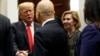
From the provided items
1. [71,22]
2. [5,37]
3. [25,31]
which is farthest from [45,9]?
[71,22]

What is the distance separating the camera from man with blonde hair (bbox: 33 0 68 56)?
284 centimetres

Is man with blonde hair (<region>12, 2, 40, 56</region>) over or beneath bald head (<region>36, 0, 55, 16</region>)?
beneath

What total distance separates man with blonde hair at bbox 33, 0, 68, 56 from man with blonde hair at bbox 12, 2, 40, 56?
77cm

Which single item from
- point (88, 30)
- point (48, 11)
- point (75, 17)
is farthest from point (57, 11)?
point (88, 30)

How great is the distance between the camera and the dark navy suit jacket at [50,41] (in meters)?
2.83

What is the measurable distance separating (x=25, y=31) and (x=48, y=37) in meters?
1.07

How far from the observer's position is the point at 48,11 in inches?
118

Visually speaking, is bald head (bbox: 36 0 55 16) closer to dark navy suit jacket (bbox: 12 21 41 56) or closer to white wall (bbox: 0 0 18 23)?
dark navy suit jacket (bbox: 12 21 41 56)

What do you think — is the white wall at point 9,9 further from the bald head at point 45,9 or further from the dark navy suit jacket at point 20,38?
the bald head at point 45,9

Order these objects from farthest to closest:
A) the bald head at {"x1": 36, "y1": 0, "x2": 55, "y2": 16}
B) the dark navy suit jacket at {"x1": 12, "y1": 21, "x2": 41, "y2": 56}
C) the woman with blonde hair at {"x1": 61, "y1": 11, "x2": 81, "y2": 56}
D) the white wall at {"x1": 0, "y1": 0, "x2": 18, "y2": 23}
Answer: the white wall at {"x1": 0, "y1": 0, "x2": 18, "y2": 23}
the woman with blonde hair at {"x1": 61, "y1": 11, "x2": 81, "y2": 56}
the dark navy suit jacket at {"x1": 12, "y1": 21, "x2": 41, "y2": 56}
the bald head at {"x1": 36, "y1": 0, "x2": 55, "y2": 16}

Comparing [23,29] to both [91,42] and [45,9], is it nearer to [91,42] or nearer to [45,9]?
[45,9]

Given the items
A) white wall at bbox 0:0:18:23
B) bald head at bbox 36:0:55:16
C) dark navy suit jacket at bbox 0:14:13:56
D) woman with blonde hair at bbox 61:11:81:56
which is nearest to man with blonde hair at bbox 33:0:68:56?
bald head at bbox 36:0:55:16

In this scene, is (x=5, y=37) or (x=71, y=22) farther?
(x=71, y=22)

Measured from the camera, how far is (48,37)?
286 centimetres
